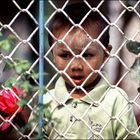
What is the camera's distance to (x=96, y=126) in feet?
8.54

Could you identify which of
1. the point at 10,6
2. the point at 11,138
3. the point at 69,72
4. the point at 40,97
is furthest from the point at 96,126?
the point at 10,6

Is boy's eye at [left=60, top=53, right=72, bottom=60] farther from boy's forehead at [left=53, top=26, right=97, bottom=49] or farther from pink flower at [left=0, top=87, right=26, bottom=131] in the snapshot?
pink flower at [left=0, top=87, right=26, bottom=131]

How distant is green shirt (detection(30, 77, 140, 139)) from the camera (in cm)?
256

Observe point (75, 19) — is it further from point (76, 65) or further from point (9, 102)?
point (9, 102)

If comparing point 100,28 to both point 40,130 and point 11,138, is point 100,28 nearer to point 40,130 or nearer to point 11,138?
point 40,130

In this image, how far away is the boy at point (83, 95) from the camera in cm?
251

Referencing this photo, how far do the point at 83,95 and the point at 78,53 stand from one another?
0.25 metres

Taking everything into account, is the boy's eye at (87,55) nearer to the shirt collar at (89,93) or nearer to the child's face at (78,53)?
the child's face at (78,53)

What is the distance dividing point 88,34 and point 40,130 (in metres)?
0.46

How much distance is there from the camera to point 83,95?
105 inches

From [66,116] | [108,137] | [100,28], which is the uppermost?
[100,28]

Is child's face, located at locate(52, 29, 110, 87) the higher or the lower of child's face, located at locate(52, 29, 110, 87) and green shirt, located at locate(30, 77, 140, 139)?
the higher

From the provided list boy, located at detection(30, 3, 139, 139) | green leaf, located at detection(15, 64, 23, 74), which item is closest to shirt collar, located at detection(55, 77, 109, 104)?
boy, located at detection(30, 3, 139, 139)

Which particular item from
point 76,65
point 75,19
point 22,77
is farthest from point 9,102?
point 75,19
